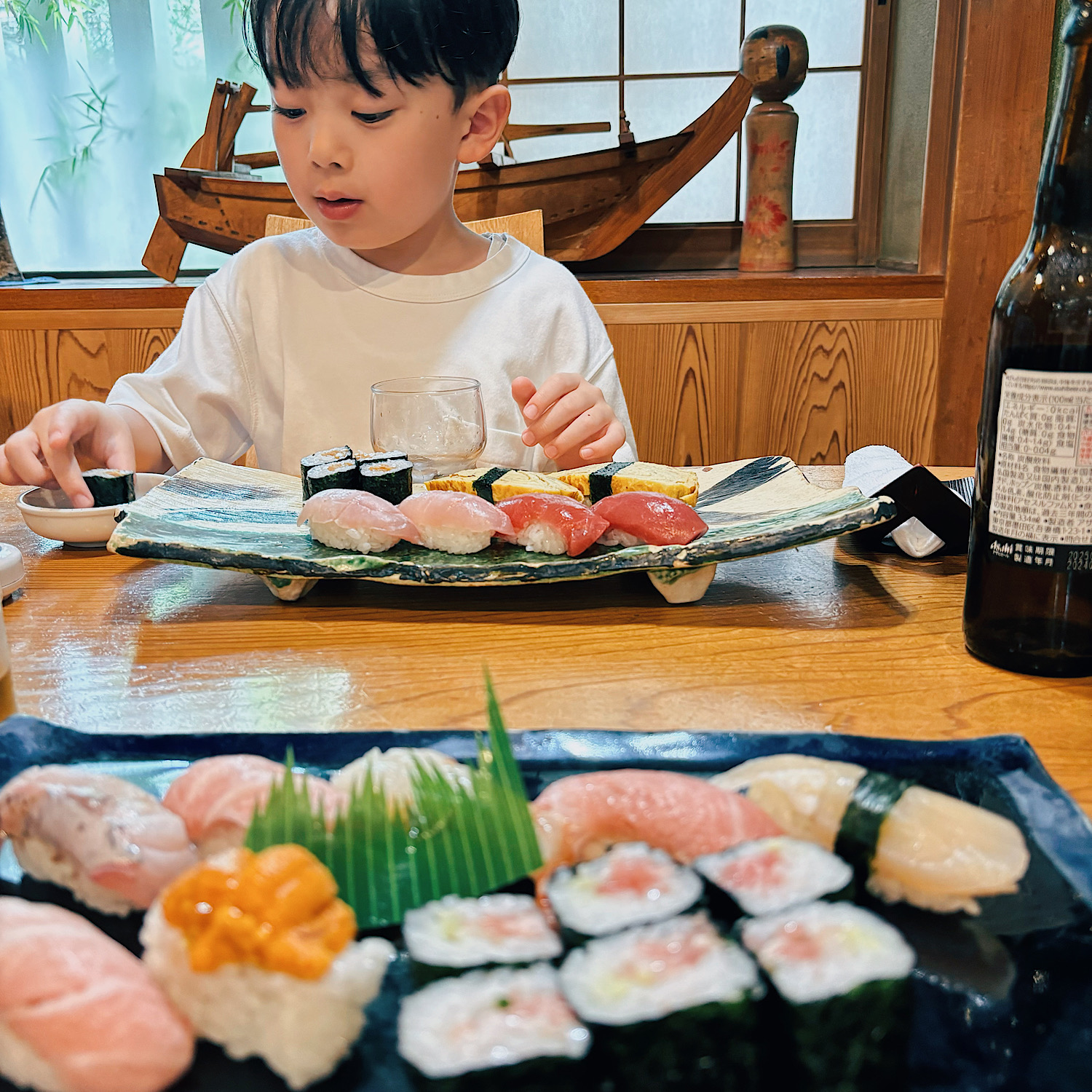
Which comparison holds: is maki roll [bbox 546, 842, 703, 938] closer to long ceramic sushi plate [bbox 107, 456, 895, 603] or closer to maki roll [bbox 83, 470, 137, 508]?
long ceramic sushi plate [bbox 107, 456, 895, 603]

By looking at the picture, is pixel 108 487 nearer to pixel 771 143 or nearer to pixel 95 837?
pixel 95 837

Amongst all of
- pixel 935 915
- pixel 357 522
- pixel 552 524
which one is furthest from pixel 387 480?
pixel 935 915

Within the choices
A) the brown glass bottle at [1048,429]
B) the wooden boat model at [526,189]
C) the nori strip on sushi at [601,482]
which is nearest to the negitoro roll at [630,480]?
the nori strip on sushi at [601,482]

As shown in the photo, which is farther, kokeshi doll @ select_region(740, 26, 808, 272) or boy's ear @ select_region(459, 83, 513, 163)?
kokeshi doll @ select_region(740, 26, 808, 272)

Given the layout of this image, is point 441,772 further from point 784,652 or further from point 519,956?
point 784,652

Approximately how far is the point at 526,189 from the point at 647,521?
82.3 inches

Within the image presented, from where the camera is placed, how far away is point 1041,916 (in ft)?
1.48

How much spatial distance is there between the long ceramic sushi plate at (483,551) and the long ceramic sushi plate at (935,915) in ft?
1.05

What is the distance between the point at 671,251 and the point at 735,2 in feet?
2.61

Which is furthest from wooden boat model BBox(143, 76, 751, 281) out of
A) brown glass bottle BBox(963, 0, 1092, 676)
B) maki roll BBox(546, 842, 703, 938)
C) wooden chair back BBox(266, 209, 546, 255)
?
maki roll BBox(546, 842, 703, 938)

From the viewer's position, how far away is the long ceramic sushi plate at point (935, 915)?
377 millimetres

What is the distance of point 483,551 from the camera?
0.99 meters

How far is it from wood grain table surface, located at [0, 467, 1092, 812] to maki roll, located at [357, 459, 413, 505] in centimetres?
11

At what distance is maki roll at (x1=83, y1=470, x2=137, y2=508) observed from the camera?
3.79 feet
